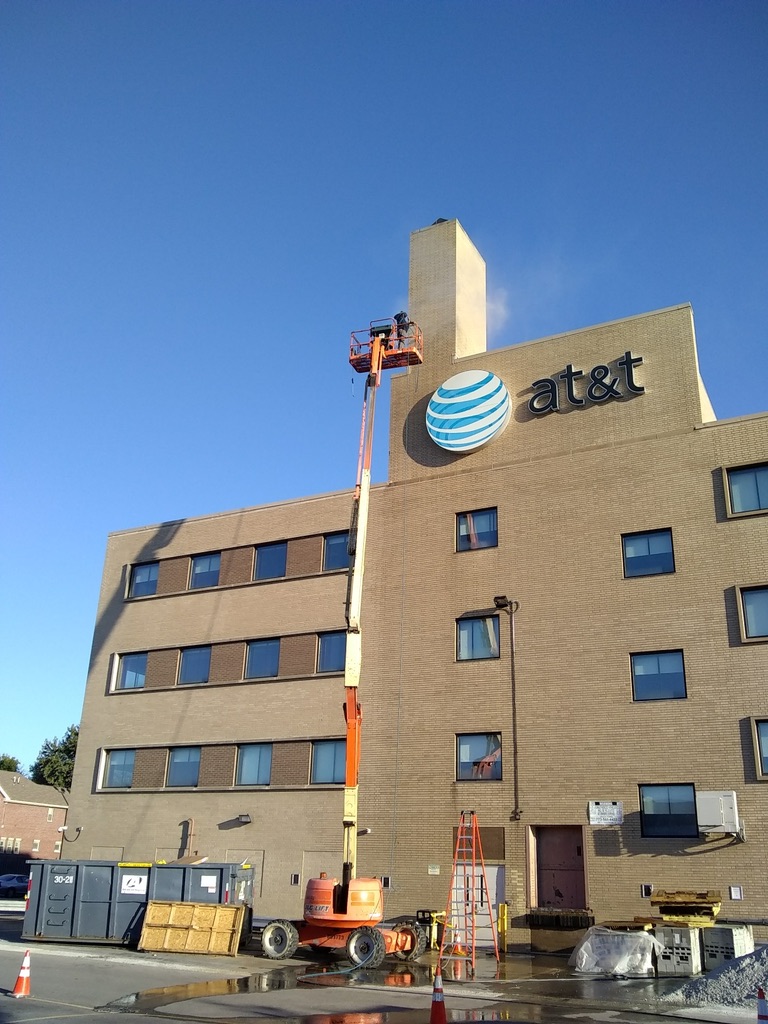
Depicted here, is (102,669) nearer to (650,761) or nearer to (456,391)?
(456,391)

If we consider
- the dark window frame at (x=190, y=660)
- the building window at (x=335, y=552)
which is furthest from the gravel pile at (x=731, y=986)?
the dark window frame at (x=190, y=660)

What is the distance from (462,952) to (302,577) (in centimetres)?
1403

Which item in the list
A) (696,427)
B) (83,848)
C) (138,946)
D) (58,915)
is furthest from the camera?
(83,848)

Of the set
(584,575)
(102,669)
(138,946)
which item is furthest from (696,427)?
(102,669)

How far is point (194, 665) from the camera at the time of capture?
35.6 m

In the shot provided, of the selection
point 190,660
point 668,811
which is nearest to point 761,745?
point 668,811

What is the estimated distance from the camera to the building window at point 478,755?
1110 inches

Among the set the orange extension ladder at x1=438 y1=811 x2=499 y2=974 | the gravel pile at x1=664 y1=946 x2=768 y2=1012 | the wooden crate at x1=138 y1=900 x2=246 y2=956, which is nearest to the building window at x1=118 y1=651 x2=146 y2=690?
the wooden crate at x1=138 y1=900 x2=246 y2=956

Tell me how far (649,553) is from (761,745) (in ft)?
20.1

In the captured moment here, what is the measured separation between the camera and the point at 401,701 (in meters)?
30.3

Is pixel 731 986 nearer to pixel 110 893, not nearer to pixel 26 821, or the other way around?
pixel 110 893

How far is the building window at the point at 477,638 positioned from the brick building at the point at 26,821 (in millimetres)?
50226

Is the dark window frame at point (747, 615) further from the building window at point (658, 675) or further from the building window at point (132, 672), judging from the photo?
the building window at point (132, 672)

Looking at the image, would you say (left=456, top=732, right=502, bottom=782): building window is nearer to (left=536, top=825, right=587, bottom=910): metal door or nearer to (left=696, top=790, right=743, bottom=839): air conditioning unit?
(left=536, top=825, right=587, bottom=910): metal door
